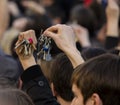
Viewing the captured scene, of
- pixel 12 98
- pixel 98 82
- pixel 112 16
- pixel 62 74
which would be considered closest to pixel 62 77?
pixel 62 74

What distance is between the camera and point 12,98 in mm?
2385

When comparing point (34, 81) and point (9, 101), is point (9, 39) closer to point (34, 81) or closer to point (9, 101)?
point (34, 81)

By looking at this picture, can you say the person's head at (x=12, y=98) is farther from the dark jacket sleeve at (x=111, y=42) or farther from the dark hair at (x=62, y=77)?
the dark jacket sleeve at (x=111, y=42)

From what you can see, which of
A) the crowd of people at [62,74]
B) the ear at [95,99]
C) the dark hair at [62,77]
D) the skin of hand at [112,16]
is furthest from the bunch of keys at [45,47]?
the skin of hand at [112,16]

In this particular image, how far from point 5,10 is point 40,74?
2001 millimetres

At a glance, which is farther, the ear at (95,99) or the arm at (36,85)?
the arm at (36,85)

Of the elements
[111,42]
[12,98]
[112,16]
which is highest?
[12,98]

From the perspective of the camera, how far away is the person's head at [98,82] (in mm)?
2564

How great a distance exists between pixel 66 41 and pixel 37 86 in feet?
0.93

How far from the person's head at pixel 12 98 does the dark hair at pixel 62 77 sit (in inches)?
31.0

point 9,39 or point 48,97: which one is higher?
point 48,97

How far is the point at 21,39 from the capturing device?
122 inches

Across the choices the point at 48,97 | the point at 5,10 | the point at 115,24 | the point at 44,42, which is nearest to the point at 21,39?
the point at 44,42

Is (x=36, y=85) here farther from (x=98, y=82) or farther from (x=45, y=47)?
(x=98, y=82)
